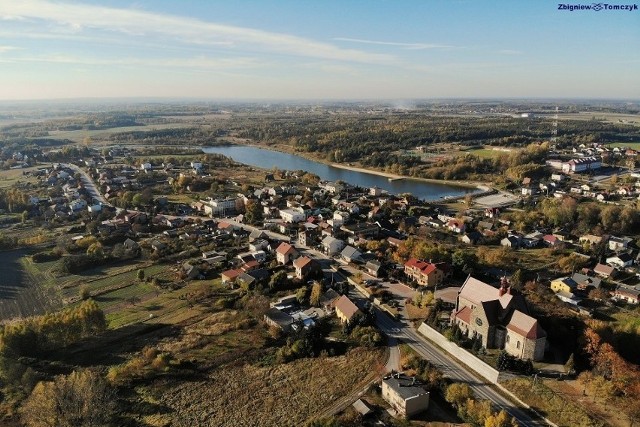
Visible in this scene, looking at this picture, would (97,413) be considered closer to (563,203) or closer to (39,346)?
(39,346)

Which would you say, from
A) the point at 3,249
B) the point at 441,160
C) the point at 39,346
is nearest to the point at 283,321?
the point at 39,346

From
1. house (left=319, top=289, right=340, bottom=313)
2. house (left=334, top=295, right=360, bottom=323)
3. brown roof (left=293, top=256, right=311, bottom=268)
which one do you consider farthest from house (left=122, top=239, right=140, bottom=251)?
house (left=334, top=295, right=360, bottom=323)

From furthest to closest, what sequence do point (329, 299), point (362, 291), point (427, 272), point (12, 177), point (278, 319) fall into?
point (12, 177) < point (362, 291) < point (427, 272) < point (329, 299) < point (278, 319)

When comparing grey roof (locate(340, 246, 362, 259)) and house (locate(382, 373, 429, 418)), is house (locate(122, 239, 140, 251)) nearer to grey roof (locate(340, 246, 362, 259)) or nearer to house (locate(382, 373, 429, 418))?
grey roof (locate(340, 246, 362, 259))

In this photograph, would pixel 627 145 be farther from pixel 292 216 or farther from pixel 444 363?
pixel 444 363

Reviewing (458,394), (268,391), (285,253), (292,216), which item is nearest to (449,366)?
(458,394)

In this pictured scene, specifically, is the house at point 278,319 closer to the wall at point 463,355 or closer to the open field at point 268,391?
the open field at point 268,391
